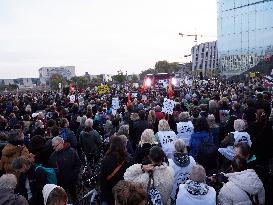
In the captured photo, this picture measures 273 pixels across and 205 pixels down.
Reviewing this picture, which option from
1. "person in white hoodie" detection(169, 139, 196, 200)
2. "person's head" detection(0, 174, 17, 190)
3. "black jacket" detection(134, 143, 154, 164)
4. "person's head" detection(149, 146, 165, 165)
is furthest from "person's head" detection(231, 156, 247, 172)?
"person's head" detection(0, 174, 17, 190)

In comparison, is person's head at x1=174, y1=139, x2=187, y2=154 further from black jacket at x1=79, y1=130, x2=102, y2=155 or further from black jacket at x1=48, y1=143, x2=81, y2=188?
black jacket at x1=79, y1=130, x2=102, y2=155

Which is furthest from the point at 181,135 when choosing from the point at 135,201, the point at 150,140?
the point at 135,201

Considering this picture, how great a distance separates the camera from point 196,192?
190 inches

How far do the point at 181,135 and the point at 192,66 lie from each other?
12399 centimetres

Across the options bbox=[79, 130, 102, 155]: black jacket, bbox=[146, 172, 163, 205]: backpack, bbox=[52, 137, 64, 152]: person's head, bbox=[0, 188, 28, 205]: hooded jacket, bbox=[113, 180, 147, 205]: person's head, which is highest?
bbox=[113, 180, 147, 205]: person's head

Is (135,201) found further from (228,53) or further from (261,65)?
(228,53)

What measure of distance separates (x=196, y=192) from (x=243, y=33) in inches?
2642

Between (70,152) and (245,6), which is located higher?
(245,6)

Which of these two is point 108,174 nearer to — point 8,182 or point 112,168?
point 112,168

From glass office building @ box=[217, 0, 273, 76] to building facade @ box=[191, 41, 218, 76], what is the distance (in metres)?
50.1

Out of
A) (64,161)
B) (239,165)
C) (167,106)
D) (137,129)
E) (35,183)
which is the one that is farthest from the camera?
(167,106)

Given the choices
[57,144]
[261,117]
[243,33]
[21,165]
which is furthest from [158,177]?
[243,33]

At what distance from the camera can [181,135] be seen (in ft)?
29.7

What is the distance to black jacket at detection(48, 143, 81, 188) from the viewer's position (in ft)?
24.3
